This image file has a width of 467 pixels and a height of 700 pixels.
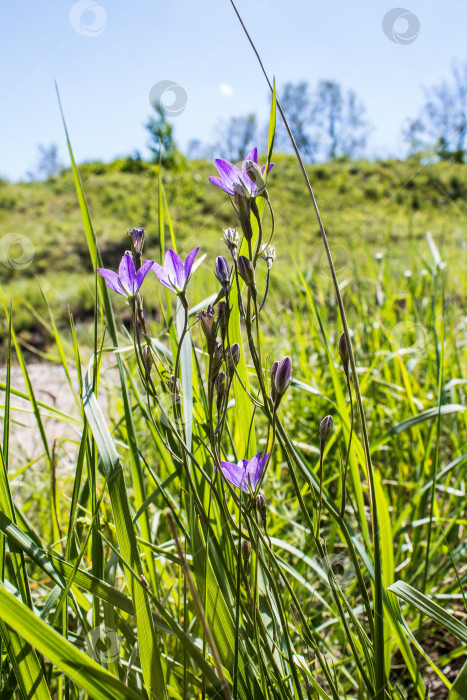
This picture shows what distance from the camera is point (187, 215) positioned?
7.90 metres

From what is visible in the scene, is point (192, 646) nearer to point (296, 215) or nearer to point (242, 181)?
point (242, 181)

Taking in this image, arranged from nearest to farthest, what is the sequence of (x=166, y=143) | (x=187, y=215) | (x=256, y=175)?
(x=256, y=175) → (x=166, y=143) → (x=187, y=215)

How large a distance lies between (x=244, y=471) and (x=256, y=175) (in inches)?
7.9

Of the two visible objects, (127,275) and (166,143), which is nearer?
(127,275)

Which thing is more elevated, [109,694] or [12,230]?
[12,230]

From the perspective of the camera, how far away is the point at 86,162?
11.7 m

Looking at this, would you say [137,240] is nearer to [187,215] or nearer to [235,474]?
[235,474]

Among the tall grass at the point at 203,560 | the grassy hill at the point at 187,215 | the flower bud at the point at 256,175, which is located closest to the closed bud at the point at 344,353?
the tall grass at the point at 203,560

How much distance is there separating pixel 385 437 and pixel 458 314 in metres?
1.42

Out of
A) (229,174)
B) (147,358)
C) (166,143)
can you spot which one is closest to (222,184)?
(229,174)

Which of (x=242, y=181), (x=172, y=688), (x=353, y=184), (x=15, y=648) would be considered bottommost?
(x=172, y=688)

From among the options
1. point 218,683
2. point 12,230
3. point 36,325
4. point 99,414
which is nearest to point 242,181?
point 99,414

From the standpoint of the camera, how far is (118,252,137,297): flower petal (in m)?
0.34

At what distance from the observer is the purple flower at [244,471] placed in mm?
329
